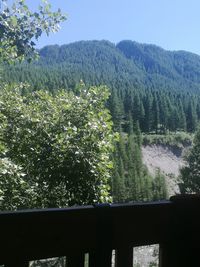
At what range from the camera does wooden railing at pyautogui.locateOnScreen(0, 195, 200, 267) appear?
1457mm

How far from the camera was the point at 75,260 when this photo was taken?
164 cm

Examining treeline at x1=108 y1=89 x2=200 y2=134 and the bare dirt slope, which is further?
treeline at x1=108 y1=89 x2=200 y2=134

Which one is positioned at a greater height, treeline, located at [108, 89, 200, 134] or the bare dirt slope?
treeline, located at [108, 89, 200, 134]

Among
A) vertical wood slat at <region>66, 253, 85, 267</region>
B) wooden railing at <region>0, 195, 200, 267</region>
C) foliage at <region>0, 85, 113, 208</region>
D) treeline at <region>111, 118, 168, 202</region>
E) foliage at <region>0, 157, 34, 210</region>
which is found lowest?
vertical wood slat at <region>66, 253, 85, 267</region>

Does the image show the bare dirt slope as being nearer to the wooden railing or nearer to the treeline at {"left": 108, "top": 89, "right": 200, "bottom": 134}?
the treeline at {"left": 108, "top": 89, "right": 200, "bottom": 134}

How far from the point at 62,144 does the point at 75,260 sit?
6.12 metres

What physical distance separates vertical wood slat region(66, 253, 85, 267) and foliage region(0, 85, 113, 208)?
5599 mm

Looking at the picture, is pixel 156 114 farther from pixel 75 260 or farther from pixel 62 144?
pixel 75 260

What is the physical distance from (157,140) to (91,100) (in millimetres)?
115315

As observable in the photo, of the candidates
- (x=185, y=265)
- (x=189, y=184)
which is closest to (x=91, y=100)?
(x=185, y=265)

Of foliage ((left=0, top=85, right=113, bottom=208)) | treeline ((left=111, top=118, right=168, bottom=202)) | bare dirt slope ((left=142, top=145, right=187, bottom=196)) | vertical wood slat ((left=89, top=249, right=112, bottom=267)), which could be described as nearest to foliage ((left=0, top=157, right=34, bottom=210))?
foliage ((left=0, top=85, right=113, bottom=208))

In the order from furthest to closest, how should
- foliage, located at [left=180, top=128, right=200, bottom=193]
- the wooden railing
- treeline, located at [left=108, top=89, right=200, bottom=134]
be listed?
treeline, located at [left=108, top=89, right=200, bottom=134] < foliage, located at [left=180, top=128, right=200, bottom=193] < the wooden railing

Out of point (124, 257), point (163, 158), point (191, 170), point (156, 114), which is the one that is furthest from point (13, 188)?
point (156, 114)

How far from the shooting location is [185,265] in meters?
1.99
